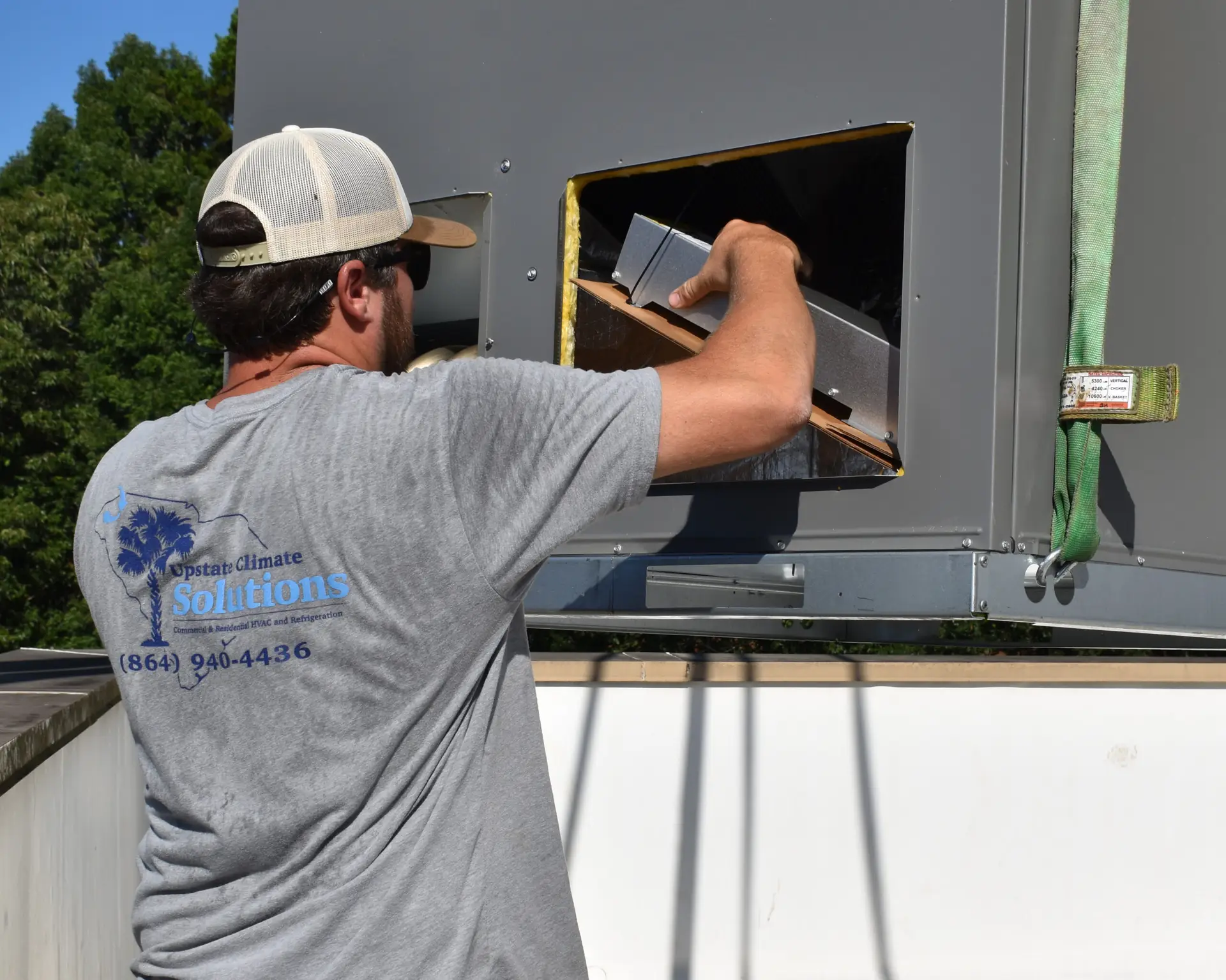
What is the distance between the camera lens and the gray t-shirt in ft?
3.99

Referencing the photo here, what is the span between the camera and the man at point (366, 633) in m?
1.22

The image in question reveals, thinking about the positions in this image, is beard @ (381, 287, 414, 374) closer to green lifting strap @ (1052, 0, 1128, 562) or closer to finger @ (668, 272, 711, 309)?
finger @ (668, 272, 711, 309)

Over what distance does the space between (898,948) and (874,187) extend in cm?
193

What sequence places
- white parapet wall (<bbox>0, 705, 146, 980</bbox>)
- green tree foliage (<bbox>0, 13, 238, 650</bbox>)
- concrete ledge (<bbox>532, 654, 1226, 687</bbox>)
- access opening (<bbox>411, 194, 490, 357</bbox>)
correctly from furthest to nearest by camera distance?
green tree foliage (<bbox>0, 13, 238, 650</bbox>)
concrete ledge (<bbox>532, 654, 1226, 687</bbox>)
access opening (<bbox>411, 194, 490, 357</bbox>)
white parapet wall (<bbox>0, 705, 146, 980</bbox>)

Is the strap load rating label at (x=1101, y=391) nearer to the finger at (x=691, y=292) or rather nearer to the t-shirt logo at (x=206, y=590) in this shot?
the finger at (x=691, y=292)

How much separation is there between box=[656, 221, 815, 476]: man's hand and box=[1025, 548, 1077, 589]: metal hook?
31.4 inches

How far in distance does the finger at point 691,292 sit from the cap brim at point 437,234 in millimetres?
368

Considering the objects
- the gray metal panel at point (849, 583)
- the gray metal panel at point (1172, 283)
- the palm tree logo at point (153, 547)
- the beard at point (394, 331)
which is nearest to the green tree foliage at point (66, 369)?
the gray metal panel at point (849, 583)

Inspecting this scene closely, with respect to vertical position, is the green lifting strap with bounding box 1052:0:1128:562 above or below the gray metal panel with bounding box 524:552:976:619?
above

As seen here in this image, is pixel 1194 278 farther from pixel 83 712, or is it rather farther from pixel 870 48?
pixel 83 712

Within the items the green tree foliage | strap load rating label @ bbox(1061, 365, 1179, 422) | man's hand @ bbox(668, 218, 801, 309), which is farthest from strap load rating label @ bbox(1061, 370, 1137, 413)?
the green tree foliage

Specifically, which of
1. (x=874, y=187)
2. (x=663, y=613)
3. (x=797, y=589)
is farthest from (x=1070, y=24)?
(x=663, y=613)

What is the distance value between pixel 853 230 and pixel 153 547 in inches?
68.7

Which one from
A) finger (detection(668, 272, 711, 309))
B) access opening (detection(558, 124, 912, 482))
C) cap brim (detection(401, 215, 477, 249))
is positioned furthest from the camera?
access opening (detection(558, 124, 912, 482))
